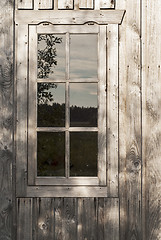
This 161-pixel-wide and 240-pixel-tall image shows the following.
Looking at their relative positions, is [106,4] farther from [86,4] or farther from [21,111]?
[21,111]

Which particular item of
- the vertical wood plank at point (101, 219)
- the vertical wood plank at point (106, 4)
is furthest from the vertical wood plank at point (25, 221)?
the vertical wood plank at point (106, 4)

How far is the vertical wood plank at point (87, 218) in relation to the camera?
2.89m

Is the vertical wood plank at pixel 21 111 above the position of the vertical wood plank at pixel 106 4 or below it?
below

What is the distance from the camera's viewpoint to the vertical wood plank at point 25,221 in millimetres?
2904

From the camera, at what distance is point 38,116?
117 inches

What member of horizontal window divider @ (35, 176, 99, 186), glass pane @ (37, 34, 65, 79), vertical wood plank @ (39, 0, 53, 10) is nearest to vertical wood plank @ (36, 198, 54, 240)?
horizontal window divider @ (35, 176, 99, 186)

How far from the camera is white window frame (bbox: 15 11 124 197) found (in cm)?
289

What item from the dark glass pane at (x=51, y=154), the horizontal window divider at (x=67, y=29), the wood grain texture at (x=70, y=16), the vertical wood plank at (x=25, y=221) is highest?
the wood grain texture at (x=70, y=16)

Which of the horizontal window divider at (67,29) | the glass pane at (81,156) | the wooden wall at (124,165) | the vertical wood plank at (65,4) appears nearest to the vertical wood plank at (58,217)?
the wooden wall at (124,165)

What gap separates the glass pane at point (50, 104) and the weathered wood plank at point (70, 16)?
519mm

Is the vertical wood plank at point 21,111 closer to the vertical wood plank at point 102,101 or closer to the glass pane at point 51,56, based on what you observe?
the glass pane at point 51,56

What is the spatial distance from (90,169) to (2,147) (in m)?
0.74

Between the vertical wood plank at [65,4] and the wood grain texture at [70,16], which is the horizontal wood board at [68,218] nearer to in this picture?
the wood grain texture at [70,16]

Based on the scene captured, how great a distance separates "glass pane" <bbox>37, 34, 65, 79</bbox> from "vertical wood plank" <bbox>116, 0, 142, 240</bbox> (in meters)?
0.51
